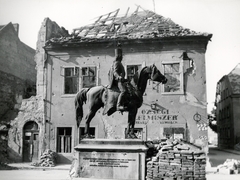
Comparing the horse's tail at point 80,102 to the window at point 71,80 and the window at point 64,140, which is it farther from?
the window at point 71,80

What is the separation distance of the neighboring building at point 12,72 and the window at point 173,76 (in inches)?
382

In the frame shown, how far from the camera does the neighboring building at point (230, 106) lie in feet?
89.8

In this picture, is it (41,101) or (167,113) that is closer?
(167,113)

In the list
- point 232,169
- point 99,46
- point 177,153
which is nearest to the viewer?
point 177,153

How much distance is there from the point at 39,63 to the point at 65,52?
1949 mm

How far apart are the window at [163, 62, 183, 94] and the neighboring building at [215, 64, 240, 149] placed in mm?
11327

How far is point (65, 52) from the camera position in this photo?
18.2m

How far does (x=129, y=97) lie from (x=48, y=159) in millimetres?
9649

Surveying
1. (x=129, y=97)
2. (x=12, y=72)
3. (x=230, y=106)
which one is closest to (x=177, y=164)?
(x=129, y=97)

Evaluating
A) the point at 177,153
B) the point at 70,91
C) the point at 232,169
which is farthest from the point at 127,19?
the point at 177,153

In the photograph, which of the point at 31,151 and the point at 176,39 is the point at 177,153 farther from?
the point at 31,151

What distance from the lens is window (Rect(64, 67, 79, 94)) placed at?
17.9 metres

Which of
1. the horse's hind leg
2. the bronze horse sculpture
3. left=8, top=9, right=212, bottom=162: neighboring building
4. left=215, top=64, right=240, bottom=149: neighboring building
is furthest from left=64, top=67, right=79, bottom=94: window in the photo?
left=215, top=64, right=240, bottom=149: neighboring building

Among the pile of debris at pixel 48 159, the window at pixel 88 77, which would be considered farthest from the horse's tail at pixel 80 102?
the window at pixel 88 77
